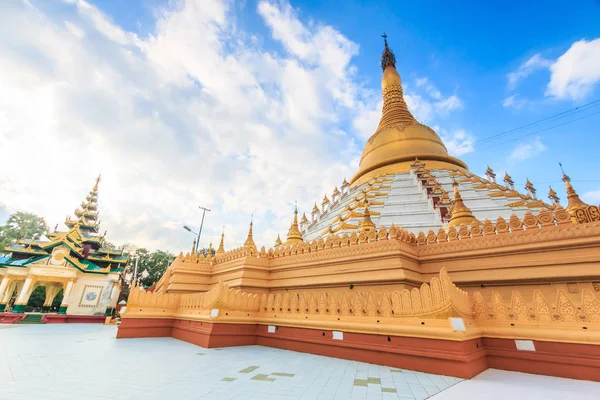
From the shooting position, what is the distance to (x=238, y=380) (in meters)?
3.84

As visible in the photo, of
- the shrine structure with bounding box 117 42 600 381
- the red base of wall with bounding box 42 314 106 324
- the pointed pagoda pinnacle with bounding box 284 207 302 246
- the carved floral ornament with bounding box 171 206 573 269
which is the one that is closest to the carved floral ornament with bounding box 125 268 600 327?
the shrine structure with bounding box 117 42 600 381

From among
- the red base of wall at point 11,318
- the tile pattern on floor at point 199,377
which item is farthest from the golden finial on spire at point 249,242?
the red base of wall at point 11,318

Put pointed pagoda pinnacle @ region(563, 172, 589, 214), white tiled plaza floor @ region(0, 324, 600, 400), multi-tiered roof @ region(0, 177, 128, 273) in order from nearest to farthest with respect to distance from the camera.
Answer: white tiled plaza floor @ region(0, 324, 600, 400), pointed pagoda pinnacle @ region(563, 172, 589, 214), multi-tiered roof @ region(0, 177, 128, 273)

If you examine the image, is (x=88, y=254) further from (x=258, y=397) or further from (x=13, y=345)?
(x=258, y=397)

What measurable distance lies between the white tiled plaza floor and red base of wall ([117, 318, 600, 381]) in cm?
20

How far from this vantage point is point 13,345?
679cm

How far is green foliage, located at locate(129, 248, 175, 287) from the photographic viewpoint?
119ft

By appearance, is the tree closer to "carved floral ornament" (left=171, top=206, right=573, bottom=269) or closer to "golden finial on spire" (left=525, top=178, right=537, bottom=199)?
"carved floral ornament" (left=171, top=206, right=573, bottom=269)

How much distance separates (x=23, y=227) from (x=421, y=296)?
43.1 m

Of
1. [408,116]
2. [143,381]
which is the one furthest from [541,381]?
[408,116]

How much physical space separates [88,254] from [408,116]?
29050 mm

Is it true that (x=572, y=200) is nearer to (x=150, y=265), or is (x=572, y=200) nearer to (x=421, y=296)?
(x=421, y=296)

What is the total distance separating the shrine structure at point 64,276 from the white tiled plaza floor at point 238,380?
18031mm

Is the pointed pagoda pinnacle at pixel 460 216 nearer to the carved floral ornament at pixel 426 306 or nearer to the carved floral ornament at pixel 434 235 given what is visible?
the carved floral ornament at pixel 434 235
